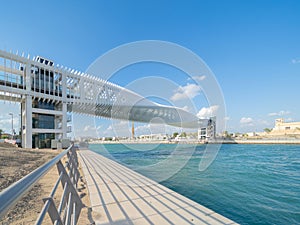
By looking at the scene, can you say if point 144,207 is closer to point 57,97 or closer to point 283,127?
point 57,97

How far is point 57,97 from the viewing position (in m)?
25.9

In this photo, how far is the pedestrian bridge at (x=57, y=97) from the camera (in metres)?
22.2

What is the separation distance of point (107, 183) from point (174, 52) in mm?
9026

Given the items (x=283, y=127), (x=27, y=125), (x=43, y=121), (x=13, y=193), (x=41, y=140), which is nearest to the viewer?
(x=13, y=193)

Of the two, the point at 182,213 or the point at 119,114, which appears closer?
the point at 182,213

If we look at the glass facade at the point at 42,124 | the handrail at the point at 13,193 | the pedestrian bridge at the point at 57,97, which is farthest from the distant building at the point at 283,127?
the handrail at the point at 13,193

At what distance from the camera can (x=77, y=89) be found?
29.5 metres

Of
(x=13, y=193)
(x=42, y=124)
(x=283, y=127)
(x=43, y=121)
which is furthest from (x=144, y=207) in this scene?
(x=283, y=127)

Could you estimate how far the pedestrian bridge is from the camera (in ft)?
72.8

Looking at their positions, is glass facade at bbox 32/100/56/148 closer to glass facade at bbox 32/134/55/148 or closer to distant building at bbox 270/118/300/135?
glass facade at bbox 32/134/55/148

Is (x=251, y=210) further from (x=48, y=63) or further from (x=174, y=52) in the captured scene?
(x=48, y=63)

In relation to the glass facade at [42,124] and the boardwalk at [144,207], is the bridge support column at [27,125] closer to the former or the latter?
the glass facade at [42,124]

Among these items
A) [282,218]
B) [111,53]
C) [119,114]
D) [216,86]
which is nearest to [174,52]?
[216,86]

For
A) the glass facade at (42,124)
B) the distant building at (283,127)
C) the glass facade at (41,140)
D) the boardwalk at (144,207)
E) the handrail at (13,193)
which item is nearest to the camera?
the handrail at (13,193)
